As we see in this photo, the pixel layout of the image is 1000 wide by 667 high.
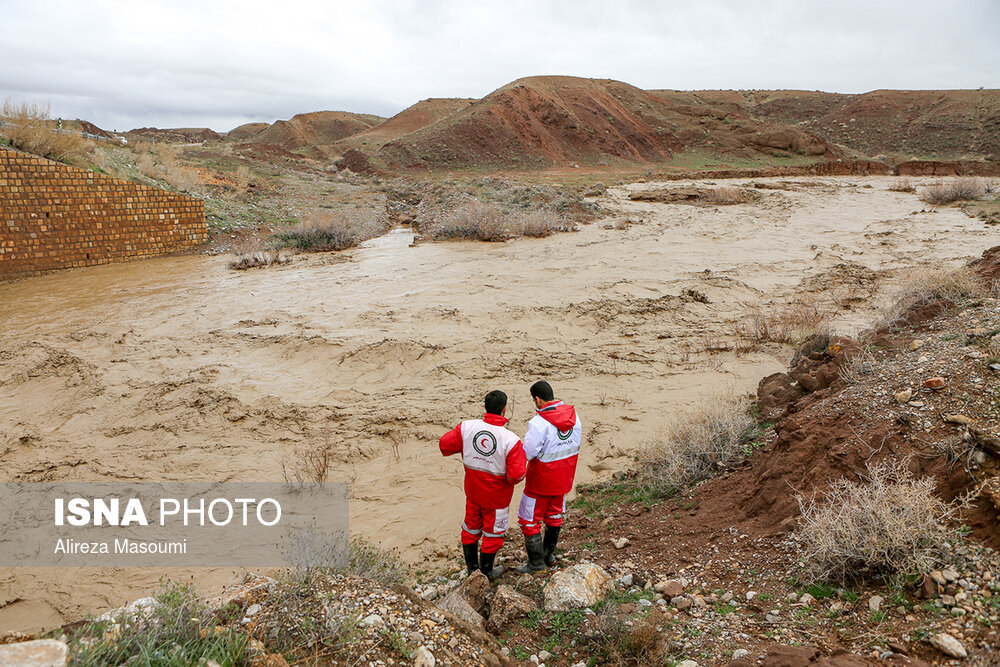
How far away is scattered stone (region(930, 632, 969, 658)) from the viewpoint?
8.16 feet

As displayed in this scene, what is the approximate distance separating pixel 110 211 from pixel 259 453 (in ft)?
37.2

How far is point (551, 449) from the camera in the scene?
4066 mm

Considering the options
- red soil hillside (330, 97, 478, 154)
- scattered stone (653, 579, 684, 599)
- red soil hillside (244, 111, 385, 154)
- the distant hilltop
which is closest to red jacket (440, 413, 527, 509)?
scattered stone (653, 579, 684, 599)

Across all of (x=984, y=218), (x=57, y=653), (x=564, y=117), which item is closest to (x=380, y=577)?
(x=57, y=653)

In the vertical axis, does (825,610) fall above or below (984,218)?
below

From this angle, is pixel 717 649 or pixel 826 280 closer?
pixel 717 649

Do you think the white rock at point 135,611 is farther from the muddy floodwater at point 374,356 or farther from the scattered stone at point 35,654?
the muddy floodwater at point 374,356

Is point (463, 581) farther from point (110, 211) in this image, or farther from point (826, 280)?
point (110, 211)

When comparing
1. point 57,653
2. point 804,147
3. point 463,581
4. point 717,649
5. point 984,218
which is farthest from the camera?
point 804,147

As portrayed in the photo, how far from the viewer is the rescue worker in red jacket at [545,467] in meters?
4.07

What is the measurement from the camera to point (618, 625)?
10.5 feet

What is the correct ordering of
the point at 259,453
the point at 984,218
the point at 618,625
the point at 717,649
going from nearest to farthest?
the point at 717,649
the point at 618,625
the point at 259,453
the point at 984,218

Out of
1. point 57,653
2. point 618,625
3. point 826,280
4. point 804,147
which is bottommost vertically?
point 618,625

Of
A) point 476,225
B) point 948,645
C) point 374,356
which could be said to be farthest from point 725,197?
point 948,645
